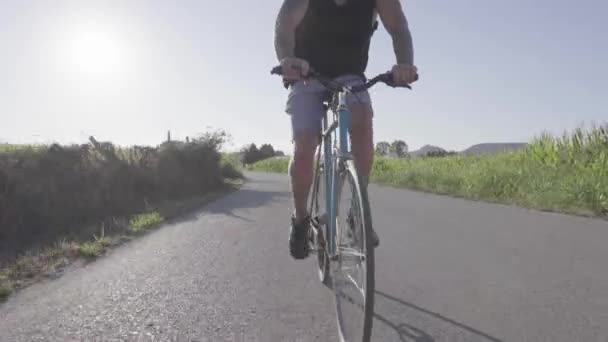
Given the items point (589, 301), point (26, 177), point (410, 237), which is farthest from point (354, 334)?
point (26, 177)

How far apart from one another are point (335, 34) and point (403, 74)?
0.70 m

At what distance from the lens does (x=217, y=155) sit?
78.2ft

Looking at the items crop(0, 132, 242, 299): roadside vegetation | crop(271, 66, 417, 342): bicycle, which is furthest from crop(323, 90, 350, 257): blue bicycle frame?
crop(0, 132, 242, 299): roadside vegetation

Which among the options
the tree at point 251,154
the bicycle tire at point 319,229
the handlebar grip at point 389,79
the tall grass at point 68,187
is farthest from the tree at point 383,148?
the tree at point 251,154

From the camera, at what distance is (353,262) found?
8.50 ft

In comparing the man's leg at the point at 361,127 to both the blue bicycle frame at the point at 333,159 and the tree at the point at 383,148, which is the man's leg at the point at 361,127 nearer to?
the blue bicycle frame at the point at 333,159

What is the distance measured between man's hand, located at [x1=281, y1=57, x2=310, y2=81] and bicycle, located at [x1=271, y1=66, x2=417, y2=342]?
0.06 m

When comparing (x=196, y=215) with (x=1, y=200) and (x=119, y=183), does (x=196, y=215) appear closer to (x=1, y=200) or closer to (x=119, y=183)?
(x=1, y=200)

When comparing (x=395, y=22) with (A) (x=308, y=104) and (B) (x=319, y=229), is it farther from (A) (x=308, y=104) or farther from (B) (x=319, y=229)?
(B) (x=319, y=229)

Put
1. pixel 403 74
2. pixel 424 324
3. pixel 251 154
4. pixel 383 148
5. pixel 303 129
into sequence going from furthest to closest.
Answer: pixel 251 154 < pixel 383 148 < pixel 303 129 < pixel 424 324 < pixel 403 74

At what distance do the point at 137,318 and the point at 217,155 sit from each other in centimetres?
2107

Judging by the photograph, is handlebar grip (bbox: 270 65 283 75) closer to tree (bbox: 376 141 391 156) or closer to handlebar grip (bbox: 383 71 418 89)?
handlebar grip (bbox: 383 71 418 89)

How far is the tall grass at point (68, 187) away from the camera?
10438 millimetres

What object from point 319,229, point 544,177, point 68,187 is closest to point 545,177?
point 544,177
